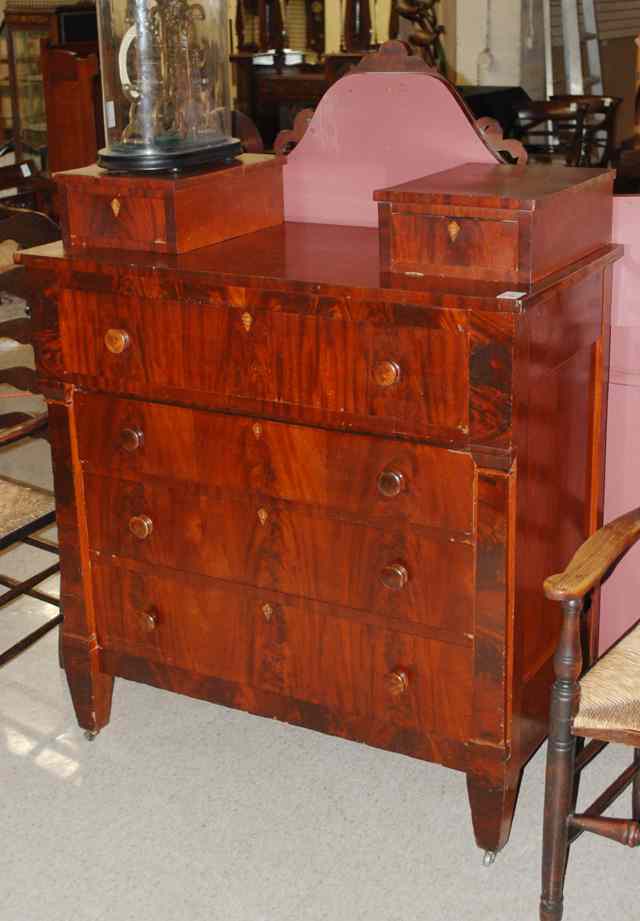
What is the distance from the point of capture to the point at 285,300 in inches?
90.9

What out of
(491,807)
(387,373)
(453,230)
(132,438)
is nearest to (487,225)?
(453,230)

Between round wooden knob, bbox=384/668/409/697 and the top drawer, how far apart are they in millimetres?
491

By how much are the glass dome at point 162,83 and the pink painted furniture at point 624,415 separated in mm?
858

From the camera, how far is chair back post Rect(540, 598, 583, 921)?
2.04 metres

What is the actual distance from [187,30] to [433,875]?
182cm

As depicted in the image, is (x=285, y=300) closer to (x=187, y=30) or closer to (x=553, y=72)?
(x=187, y=30)

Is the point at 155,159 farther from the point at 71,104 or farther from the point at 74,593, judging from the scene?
the point at 71,104

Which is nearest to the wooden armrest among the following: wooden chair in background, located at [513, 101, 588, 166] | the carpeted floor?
the carpeted floor

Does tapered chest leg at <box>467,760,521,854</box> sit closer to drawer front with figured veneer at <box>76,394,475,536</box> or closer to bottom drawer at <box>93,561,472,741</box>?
bottom drawer at <box>93,561,472,741</box>

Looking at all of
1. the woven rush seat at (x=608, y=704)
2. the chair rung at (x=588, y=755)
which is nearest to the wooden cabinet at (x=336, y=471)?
the chair rung at (x=588, y=755)

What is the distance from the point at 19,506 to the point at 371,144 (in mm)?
1192

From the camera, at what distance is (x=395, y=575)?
237 centimetres

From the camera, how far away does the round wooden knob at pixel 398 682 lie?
2.43 m

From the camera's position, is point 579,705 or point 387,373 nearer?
point 579,705
